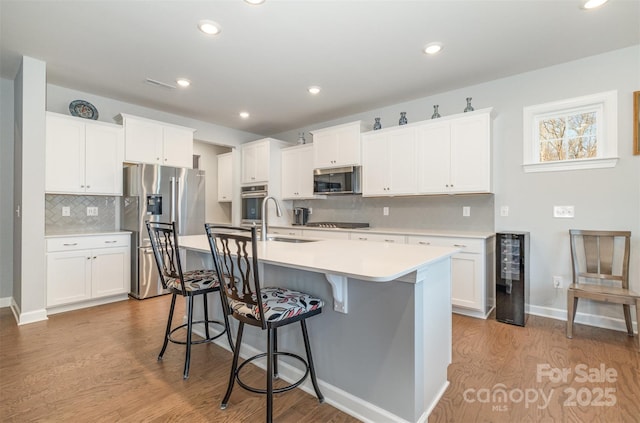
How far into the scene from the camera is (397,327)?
1522 mm

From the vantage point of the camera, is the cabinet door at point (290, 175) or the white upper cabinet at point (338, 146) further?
the cabinet door at point (290, 175)

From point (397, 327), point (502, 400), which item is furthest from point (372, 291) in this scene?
point (502, 400)

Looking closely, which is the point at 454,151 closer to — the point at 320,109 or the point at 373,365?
the point at 320,109

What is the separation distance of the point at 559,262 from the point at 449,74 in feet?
7.32

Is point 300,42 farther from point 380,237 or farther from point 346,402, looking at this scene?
point 346,402

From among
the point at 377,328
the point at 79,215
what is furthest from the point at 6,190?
the point at 377,328

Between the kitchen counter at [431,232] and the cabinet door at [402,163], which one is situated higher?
the cabinet door at [402,163]

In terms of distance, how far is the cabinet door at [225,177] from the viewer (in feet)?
18.9

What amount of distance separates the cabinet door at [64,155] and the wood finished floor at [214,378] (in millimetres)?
1482

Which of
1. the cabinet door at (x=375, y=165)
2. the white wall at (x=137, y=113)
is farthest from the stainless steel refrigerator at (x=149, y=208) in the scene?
the cabinet door at (x=375, y=165)

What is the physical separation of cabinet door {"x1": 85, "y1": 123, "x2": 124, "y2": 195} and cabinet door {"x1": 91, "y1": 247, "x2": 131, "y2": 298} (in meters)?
0.75

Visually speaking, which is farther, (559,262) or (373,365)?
(559,262)

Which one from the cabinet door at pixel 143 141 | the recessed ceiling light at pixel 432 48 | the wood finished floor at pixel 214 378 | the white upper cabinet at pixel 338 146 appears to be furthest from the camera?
the white upper cabinet at pixel 338 146

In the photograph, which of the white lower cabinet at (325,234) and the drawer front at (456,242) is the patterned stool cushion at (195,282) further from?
the drawer front at (456,242)
